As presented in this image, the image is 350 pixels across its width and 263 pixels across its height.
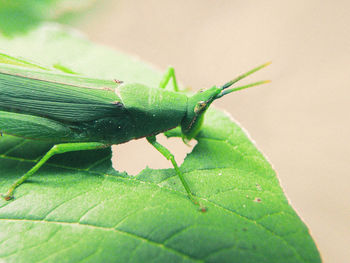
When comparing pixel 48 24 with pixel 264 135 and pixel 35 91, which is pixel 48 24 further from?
pixel 264 135

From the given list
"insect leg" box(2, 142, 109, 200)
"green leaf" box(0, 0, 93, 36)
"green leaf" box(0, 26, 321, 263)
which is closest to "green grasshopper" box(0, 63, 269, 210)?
"insect leg" box(2, 142, 109, 200)

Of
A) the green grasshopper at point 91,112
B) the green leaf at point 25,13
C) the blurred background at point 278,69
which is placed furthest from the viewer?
the blurred background at point 278,69

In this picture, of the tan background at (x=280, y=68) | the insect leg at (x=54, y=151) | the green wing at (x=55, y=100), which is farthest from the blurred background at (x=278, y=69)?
the insect leg at (x=54, y=151)

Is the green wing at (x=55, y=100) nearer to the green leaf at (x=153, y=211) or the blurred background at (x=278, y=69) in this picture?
the green leaf at (x=153, y=211)

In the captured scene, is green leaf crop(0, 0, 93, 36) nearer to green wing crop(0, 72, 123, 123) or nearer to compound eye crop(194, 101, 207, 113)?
green wing crop(0, 72, 123, 123)

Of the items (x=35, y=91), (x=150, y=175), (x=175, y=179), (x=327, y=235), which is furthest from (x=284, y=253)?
(x=327, y=235)

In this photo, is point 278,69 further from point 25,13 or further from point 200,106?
point 25,13
